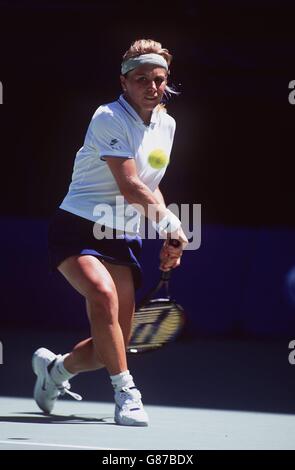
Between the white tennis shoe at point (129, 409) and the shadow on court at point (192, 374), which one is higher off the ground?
the white tennis shoe at point (129, 409)

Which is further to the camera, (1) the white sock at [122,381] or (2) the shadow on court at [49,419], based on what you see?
(2) the shadow on court at [49,419]

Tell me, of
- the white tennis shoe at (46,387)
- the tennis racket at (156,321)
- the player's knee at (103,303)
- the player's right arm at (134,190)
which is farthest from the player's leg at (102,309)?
the white tennis shoe at (46,387)

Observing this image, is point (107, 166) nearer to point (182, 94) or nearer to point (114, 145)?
point (114, 145)

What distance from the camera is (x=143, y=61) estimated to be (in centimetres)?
612

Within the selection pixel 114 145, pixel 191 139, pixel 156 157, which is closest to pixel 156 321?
pixel 156 157

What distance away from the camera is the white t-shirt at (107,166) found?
6.04 meters

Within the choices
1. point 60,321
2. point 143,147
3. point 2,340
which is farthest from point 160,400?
point 60,321

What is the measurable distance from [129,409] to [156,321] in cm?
56

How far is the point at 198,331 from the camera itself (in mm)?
10609

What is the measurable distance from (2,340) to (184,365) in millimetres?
1796

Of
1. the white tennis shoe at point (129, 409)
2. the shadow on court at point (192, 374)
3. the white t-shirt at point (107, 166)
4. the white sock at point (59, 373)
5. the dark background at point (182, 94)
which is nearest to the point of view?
the white tennis shoe at point (129, 409)

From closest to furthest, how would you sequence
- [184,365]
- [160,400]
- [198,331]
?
[160,400] → [184,365] → [198,331]

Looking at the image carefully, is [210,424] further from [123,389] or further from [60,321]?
[60,321]

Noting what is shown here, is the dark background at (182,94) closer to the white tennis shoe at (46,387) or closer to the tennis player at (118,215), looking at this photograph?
the tennis player at (118,215)
